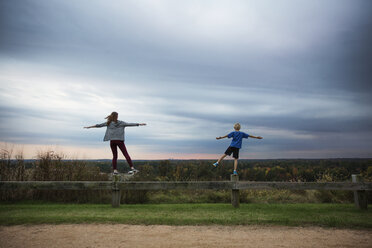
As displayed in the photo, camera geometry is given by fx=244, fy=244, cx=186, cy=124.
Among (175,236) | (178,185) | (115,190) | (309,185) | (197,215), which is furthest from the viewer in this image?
(115,190)

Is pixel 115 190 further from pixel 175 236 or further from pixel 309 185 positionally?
pixel 309 185

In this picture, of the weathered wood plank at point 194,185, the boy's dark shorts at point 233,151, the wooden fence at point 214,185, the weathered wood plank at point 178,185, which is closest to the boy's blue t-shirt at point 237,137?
the boy's dark shorts at point 233,151

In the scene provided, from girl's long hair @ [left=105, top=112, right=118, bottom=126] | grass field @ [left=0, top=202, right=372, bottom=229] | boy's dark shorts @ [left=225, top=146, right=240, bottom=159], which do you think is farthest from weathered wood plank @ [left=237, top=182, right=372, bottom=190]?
girl's long hair @ [left=105, top=112, right=118, bottom=126]

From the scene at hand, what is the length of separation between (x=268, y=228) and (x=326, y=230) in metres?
1.36

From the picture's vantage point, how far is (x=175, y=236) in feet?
17.4

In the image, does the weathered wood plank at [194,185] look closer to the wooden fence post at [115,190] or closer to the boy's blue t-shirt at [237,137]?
the wooden fence post at [115,190]

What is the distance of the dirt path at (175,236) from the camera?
16.0ft

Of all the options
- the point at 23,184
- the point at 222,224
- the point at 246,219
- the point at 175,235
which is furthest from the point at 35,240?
the point at 246,219

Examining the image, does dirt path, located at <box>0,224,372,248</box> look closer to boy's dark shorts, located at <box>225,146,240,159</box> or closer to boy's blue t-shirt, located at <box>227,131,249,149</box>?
boy's dark shorts, located at <box>225,146,240,159</box>

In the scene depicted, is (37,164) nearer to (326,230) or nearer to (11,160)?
(11,160)

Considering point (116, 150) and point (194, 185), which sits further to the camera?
point (116, 150)

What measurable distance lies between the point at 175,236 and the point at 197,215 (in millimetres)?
1860

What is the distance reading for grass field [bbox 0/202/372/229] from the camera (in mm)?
6406

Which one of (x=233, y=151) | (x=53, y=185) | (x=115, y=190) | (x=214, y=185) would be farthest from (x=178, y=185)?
(x=53, y=185)
